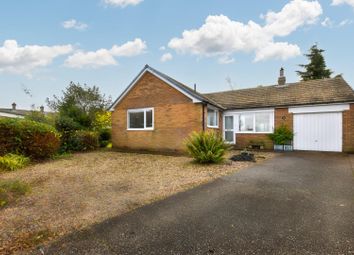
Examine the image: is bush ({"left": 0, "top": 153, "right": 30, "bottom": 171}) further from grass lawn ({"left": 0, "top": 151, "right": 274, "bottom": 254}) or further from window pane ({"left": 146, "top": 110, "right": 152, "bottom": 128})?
window pane ({"left": 146, "top": 110, "right": 152, "bottom": 128})

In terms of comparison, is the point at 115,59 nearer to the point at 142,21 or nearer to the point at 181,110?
the point at 142,21

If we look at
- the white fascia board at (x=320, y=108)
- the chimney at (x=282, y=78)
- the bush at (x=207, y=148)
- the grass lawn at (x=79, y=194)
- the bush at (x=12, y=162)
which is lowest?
the grass lawn at (x=79, y=194)

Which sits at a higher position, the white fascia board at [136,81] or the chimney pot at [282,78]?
the chimney pot at [282,78]

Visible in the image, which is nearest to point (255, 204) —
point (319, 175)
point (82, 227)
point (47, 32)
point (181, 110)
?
point (82, 227)

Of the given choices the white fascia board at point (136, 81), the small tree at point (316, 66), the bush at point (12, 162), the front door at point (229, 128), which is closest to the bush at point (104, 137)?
the white fascia board at point (136, 81)

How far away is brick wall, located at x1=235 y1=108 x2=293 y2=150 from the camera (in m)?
15.1

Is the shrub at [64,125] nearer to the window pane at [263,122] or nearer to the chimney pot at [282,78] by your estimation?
the window pane at [263,122]

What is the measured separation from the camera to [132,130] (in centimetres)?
1578

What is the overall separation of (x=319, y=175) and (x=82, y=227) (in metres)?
7.63

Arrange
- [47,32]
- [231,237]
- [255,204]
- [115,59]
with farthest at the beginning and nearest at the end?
[115,59], [47,32], [255,204], [231,237]

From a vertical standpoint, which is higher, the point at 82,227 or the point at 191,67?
the point at 191,67

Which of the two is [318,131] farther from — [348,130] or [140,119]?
[140,119]

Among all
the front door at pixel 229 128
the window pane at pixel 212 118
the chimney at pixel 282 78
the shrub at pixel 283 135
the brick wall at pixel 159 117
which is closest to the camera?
the brick wall at pixel 159 117

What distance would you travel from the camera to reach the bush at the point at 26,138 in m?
10.2
